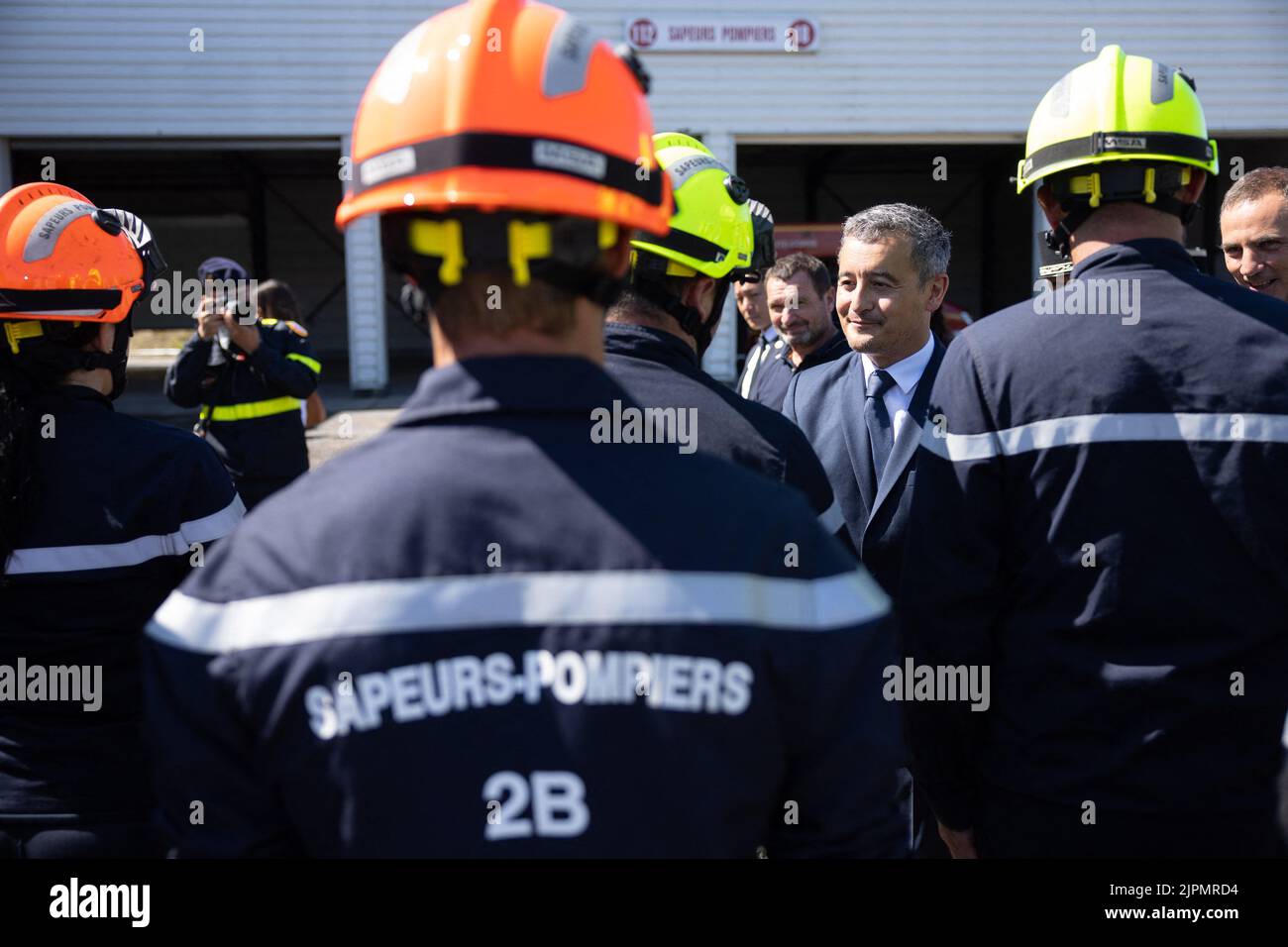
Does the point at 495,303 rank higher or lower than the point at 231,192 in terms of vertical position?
lower

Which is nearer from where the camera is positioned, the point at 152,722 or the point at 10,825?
the point at 152,722

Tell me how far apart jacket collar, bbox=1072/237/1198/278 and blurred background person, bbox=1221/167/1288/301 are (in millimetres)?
2064

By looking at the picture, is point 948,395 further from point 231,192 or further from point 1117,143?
point 231,192

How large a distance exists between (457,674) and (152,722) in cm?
38

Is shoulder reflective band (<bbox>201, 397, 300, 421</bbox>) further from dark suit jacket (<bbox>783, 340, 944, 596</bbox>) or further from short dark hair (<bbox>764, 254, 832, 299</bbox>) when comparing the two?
dark suit jacket (<bbox>783, 340, 944, 596</bbox>)

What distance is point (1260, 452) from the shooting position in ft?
7.01

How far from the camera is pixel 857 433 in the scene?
3592mm

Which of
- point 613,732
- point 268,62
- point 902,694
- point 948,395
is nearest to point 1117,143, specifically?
point 948,395

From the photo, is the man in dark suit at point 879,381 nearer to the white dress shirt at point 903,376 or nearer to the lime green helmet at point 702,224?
the white dress shirt at point 903,376

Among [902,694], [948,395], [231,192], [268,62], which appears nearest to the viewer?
[948,395]

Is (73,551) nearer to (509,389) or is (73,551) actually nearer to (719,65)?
(509,389)

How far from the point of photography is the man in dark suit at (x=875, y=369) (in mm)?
3510
